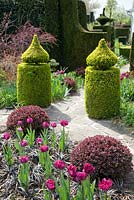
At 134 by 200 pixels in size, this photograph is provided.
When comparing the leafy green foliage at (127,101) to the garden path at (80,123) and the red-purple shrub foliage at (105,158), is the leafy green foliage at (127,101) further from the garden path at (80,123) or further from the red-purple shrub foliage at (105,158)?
the red-purple shrub foliage at (105,158)

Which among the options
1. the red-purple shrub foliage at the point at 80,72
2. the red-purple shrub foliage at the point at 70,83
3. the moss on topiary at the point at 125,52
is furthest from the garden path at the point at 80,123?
the moss on topiary at the point at 125,52

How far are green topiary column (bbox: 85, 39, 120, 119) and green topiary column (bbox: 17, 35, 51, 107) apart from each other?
3.31 ft

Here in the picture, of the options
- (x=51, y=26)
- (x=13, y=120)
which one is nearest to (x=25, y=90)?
(x=13, y=120)

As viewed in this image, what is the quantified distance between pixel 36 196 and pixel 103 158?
768mm

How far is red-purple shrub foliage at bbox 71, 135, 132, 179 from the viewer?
3430 millimetres

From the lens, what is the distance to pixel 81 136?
507 centimetres

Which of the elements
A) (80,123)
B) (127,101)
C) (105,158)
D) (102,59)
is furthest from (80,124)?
(105,158)

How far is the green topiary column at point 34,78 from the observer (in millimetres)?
6668

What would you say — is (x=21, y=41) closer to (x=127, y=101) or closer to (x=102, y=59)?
(x=127, y=101)

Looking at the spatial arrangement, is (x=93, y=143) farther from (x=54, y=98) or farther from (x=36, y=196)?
(x=54, y=98)

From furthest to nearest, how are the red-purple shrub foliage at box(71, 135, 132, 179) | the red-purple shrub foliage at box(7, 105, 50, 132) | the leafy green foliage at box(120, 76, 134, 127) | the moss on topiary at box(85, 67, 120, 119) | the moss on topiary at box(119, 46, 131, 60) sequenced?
the moss on topiary at box(119, 46, 131, 60)
the moss on topiary at box(85, 67, 120, 119)
the leafy green foliage at box(120, 76, 134, 127)
the red-purple shrub foliage at box(7, 105, 50, 132)
the red-purple shrub foliage at box(71, 135, 132, 179)

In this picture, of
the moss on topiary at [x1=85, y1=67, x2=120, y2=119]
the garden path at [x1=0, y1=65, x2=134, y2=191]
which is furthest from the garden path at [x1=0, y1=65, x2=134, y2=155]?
the moss on topiary at [x1=85, y1=67, x2=120, y2=119]

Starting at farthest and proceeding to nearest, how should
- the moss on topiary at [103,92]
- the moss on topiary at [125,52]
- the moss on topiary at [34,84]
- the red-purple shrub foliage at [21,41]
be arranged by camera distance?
the moss on topiary at [125,52] < the red-purple shrub foliage at [21,41] < the moss on topiary at [34,84] < the moss on topiary at [103,92]

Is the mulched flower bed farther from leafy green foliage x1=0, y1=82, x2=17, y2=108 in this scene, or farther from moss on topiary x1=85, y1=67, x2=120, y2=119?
leafy green foliage x1=0, y1=82, x2=17, y2=108
